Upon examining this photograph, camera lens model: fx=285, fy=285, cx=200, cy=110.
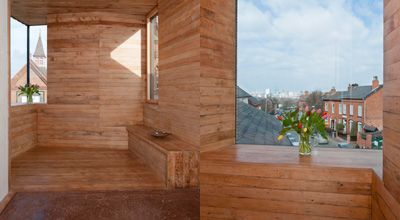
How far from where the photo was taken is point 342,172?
2.24 metres

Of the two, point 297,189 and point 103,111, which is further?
point 103,111

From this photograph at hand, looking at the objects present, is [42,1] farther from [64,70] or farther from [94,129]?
[94,129]

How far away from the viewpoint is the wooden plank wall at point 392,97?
1.69 m

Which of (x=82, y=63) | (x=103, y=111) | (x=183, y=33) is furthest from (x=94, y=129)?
(x=183, y=33)

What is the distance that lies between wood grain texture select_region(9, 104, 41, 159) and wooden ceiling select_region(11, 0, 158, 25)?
65.3 inches

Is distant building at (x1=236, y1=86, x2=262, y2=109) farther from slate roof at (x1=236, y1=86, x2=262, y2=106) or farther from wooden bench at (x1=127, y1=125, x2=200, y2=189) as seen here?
wooden bench at (x1=127, y1=125, x2=200, y2=189)

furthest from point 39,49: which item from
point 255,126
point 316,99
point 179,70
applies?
point 316,99

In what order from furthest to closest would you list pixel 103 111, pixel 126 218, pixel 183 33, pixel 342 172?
pixel 103 111, pixel 183 33, pixel 126 218, pixel 342 172

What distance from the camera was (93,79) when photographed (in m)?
5.10

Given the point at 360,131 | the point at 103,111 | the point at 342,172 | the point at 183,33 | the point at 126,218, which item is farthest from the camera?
the point at 103,111

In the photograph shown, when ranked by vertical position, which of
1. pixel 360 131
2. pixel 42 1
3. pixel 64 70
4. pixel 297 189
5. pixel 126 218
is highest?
pixel 42 1

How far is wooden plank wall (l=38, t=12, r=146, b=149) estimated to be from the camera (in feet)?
16.6

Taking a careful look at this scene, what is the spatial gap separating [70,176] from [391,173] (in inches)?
127

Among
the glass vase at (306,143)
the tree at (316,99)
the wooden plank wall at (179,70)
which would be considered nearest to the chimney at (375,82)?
the tree at (316,99)
